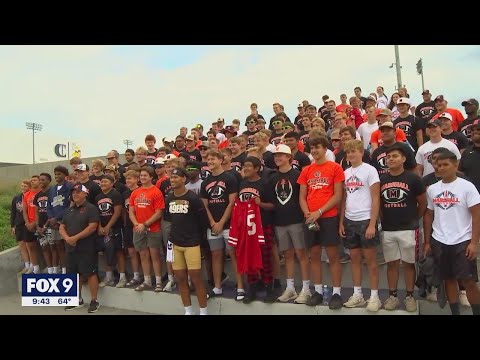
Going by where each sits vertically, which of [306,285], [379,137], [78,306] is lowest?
[78,306]

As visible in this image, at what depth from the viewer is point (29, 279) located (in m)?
8.06

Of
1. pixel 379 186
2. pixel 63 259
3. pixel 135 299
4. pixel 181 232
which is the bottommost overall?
pixel 135 299

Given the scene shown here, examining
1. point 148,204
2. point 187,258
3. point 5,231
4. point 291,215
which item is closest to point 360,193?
point 291,215

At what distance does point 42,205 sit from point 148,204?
2.96 m

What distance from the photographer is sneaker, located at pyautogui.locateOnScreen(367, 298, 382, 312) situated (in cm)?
515

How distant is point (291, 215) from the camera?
585cm

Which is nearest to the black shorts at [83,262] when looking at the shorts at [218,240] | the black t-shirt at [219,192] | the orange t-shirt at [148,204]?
the orange t-shirt at [148,204]

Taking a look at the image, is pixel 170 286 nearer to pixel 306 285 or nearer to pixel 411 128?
pixel 306 285

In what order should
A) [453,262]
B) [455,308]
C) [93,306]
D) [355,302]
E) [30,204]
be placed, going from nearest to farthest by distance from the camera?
[453,262] → [455,308] → [355,302] → [93,306] → [30,204]

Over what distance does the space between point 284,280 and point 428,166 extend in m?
2.77

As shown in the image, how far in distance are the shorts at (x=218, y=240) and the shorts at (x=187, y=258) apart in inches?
16.9

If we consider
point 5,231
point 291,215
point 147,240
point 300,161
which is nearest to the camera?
point 291,215

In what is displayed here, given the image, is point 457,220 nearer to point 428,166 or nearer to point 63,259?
point 428,166
